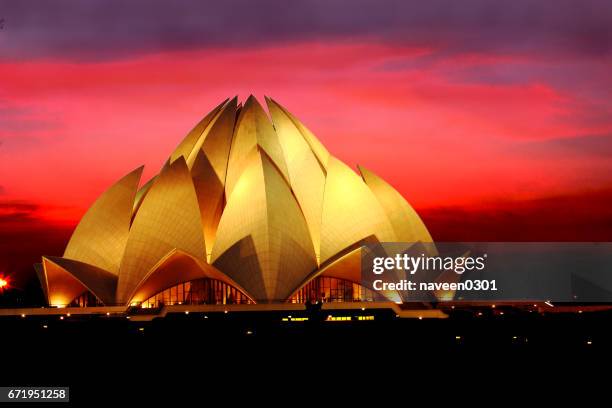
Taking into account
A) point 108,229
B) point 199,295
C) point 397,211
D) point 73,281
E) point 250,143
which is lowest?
point 199,295

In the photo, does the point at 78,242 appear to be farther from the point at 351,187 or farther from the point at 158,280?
the point at 351,187

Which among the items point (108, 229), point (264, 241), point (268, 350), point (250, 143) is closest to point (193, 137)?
point (250, 143)

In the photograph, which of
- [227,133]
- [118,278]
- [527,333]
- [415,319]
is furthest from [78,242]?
[527,333]

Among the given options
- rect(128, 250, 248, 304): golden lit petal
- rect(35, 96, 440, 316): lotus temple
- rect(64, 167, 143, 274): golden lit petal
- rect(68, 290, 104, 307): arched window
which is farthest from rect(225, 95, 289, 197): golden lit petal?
rect(68, 290, 104, 307): arched window

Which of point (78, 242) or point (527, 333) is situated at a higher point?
point (78, 242)

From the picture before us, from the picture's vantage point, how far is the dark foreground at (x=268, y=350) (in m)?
27.8

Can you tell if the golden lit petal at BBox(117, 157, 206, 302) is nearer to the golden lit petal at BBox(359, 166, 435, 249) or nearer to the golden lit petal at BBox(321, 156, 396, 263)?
the golden lit petal at BBox(321, 156, 396, 263)

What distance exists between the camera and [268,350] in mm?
36812

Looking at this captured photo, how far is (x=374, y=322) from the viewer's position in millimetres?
47625

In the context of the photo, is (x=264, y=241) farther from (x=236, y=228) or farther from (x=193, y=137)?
(x=193, y=137)

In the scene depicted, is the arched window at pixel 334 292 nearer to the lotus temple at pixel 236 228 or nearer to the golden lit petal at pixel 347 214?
the lotus temple at pixel 236 228

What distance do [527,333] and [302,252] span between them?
1261 cm

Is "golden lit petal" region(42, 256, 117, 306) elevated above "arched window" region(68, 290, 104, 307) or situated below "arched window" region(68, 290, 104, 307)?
above

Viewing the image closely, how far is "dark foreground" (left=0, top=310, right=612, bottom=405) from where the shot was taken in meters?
27.8
